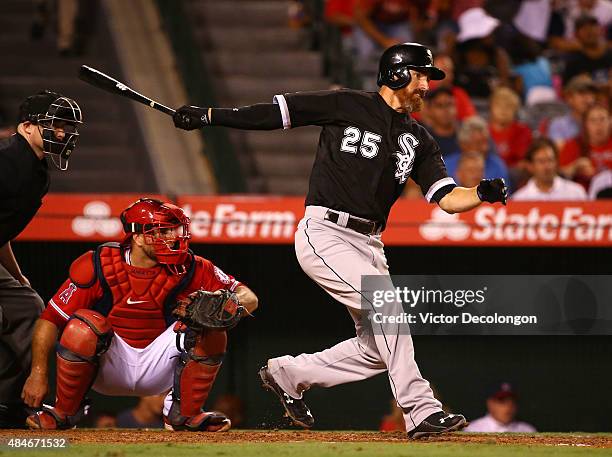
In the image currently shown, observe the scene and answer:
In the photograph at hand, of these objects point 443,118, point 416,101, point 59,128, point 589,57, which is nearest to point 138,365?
point 59,128

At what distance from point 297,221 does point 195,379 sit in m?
1.62

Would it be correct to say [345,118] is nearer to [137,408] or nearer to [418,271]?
[418,271]

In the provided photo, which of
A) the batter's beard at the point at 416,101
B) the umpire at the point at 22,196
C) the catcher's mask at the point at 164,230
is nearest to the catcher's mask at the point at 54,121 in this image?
the umpire at the point at 22,196

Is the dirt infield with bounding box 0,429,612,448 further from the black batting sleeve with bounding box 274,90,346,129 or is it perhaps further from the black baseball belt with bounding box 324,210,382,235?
the black batting sleeve with bounding box 274,90,346,129

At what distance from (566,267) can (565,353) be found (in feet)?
1.71

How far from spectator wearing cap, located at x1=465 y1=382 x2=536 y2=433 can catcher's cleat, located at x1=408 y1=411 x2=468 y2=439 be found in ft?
7.54

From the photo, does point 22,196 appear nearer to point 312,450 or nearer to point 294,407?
point 294,407

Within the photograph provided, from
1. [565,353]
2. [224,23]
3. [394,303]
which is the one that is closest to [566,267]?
[565,353]

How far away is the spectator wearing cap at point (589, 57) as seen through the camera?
9141mm

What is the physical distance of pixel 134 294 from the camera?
206 inches

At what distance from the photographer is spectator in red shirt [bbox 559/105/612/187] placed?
8.05 meters

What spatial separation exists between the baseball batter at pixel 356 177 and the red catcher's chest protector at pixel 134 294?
0.65m

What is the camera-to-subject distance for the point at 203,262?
532 centimetres

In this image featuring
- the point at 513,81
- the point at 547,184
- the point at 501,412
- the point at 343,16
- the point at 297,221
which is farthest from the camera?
the point at 343,16
